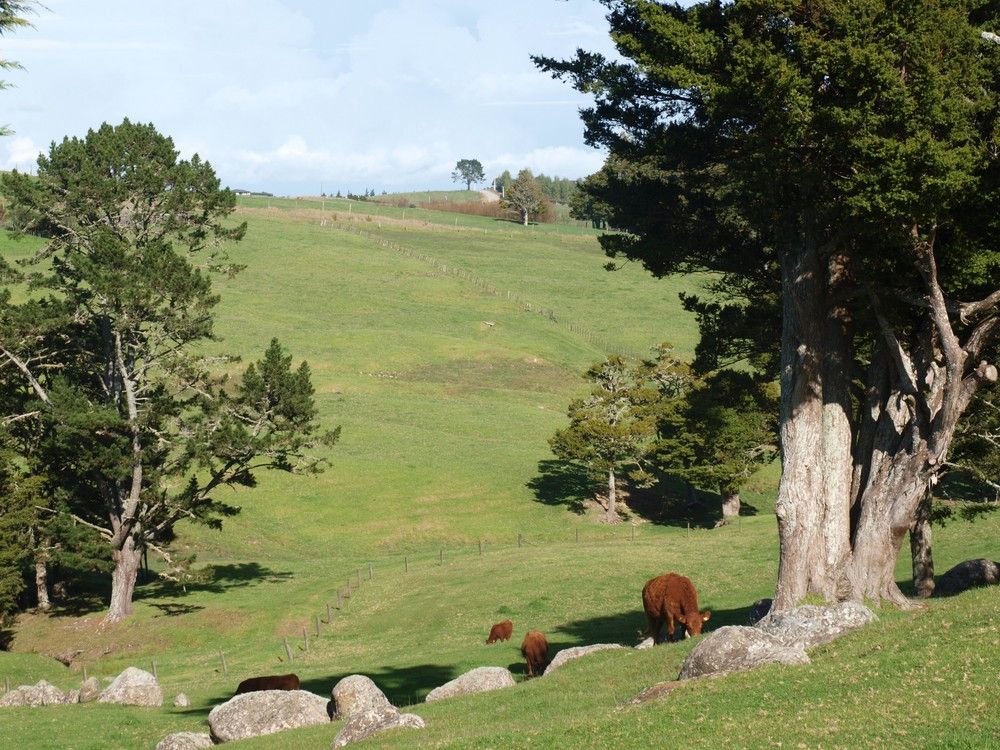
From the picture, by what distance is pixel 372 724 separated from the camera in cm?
2103

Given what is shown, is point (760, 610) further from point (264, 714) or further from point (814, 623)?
point (264, 714)

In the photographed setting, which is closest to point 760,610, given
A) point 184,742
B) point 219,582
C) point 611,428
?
point 184,742

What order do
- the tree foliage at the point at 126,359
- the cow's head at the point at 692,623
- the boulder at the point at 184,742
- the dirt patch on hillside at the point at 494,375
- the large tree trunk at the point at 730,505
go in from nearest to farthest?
the boulder at the point at 184,742, the cow's head at the point at 692,623, the tree foliage at the point at 126,359, the large tree trunk at the point at 730,505, the dirt patch on hillside at the point at 494,375

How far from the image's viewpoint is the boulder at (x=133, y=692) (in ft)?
106

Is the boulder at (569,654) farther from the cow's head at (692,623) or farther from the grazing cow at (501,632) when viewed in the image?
the grazing cow at (501,632)

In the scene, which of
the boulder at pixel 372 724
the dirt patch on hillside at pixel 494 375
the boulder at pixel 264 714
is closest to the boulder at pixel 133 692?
the boulder at pixel 264 714

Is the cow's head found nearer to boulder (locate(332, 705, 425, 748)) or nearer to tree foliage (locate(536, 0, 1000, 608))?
tree foliage (locate(536, 0, 1000, 608))

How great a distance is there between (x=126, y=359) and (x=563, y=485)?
38.0 m

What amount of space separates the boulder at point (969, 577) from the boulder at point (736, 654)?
17.0 meters

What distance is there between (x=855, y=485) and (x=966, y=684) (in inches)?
509

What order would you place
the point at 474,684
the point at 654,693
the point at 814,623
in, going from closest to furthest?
the point at 654,693 → the point at 814,623 → the point at 474,684

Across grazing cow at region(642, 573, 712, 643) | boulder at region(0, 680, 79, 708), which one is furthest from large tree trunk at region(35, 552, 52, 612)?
grazing cow at region(642, 573, 712, 643)

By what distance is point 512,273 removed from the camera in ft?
→ 530

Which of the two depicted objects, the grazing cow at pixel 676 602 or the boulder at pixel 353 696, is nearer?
the boulder at pixel 353 696
